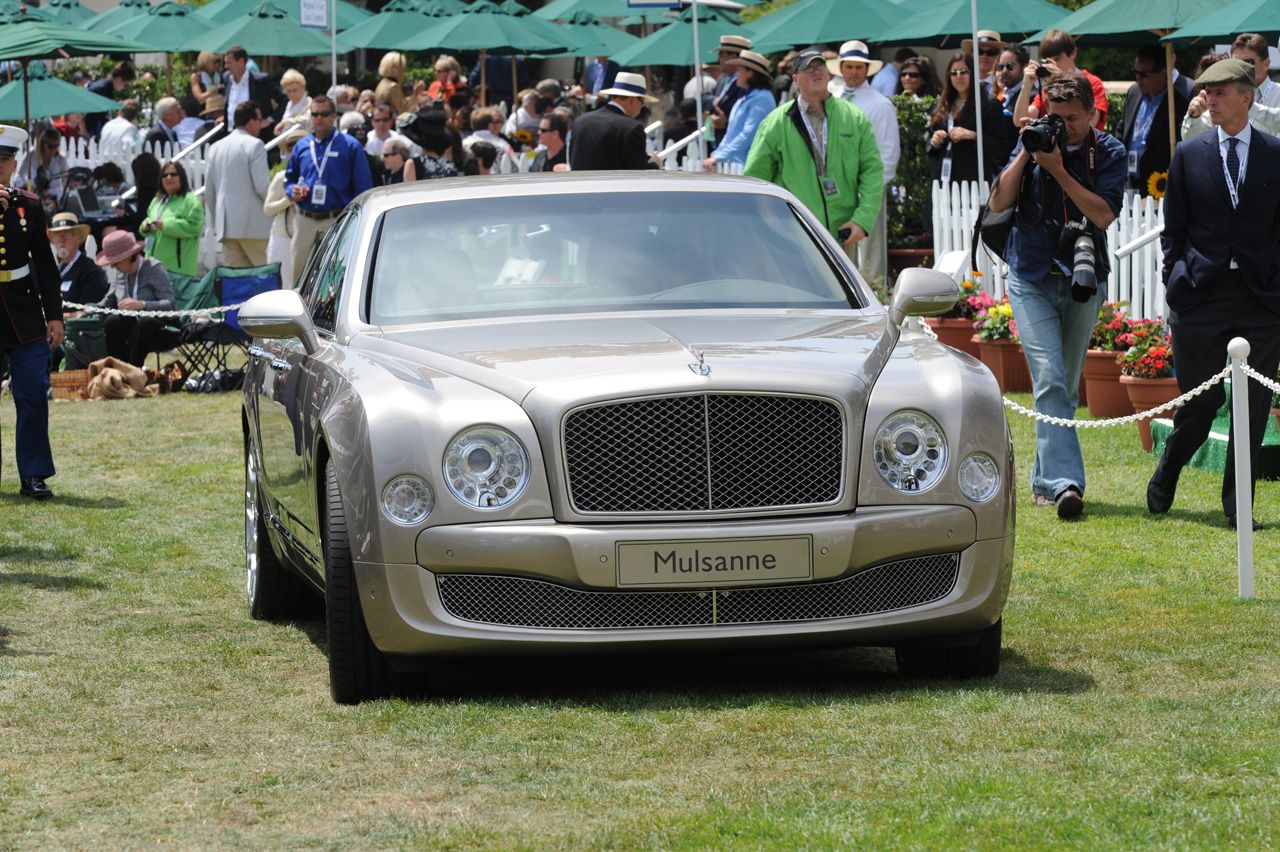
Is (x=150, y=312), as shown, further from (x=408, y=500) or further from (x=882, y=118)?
(x=408, y=500)

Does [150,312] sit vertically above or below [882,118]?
below

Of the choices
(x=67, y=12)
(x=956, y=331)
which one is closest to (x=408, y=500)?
(x=956, y=331)

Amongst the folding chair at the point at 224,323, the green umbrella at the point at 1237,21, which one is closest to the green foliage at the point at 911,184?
the green umbrella at the point at 1237,21

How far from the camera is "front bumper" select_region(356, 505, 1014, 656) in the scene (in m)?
6.42

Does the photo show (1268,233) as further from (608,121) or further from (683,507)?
(608,121)

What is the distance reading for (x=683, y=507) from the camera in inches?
256

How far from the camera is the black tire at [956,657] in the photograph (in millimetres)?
6910

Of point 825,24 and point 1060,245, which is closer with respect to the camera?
point 1060,245

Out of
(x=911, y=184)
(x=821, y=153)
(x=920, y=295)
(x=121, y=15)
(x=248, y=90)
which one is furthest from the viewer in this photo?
(x=121, y=15)

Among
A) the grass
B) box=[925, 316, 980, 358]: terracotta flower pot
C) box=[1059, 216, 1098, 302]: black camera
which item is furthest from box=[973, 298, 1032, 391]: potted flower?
the grass

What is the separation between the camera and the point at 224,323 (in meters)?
18.4

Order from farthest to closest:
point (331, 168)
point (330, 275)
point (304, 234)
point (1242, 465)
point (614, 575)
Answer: point (304, 234) → point (331, 168) → point (1242, 465) → point (330, 275) → point (614, 575)

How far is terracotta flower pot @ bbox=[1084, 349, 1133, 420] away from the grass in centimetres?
406

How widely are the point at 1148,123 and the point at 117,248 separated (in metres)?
8.51
